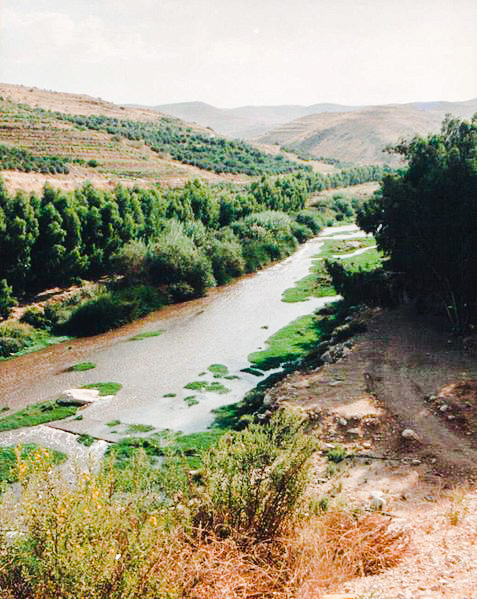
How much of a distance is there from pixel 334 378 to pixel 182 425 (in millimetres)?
6720

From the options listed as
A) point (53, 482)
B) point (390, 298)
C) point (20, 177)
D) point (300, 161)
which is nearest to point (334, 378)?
point (390, 298)

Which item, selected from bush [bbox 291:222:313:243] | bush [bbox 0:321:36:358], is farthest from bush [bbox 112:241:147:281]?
bush [bbox 291:222:313:243]

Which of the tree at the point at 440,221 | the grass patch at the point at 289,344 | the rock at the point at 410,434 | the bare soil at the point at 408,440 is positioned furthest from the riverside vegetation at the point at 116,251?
the rock at the point at 410,434

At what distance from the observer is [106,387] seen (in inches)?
1027

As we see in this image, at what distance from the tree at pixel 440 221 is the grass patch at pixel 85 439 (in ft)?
53.3

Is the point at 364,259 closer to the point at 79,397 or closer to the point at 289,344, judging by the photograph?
the point at 289,344

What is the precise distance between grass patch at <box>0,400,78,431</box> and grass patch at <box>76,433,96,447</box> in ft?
7.44

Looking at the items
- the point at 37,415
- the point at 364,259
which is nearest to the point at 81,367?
the point at 37,415

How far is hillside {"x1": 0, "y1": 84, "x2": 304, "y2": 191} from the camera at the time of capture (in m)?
63.7

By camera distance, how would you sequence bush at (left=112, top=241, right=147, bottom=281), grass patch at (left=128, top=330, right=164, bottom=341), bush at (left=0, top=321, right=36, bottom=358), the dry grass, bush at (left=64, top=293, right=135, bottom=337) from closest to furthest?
the dry grass, bush at (left=0, top=321, right=36, bottom=358), grass patch at (left=128, top=330, right=164, bottom=341), bush at (left=64, top=293, right=135, bottom=337), bush at (left=112, top=241, right=147, bottom=281)

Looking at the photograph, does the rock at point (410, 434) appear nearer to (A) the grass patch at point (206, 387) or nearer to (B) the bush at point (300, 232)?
(A) the grass patch at point (206, 387)

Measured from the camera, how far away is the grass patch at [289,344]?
28.6 meters

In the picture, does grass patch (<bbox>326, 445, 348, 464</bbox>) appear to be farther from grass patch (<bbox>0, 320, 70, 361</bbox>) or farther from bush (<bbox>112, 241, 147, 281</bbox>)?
bush (<bbox>112, 241, 147, 281</bbox>)

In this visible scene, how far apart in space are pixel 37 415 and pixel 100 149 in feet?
219
